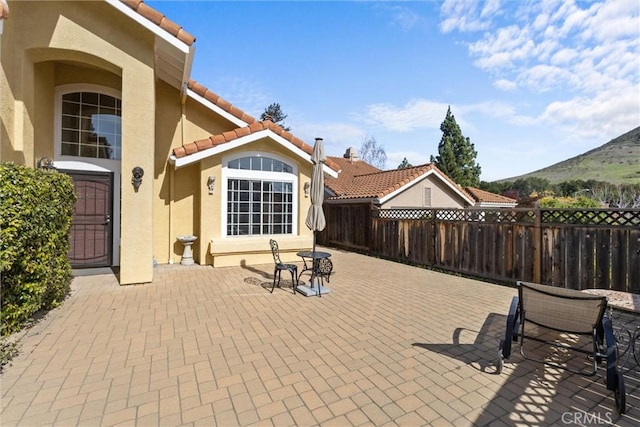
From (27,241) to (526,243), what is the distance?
1182 centimetres

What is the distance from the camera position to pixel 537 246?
351 inches

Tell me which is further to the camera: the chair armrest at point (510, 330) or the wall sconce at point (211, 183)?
the wall sconce at point (211, 183)

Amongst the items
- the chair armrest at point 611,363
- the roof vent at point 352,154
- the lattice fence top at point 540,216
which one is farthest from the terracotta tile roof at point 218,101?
the roof vent at point 352,154

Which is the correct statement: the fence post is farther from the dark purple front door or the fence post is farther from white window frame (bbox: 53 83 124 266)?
the dark purple front door

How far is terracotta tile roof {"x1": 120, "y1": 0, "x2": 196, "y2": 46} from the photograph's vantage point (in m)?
7.76

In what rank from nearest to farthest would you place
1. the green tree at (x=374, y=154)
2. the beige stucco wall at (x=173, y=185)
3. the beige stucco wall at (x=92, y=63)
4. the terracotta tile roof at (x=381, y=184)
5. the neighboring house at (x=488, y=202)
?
1. the beige stucco wall at (x=92, y=63)
2. the beige stucco wall at (x=173, y=185)
3. the terracotta tile roof at (x=381, y=184)
4. the neighboring house at (x=488, y=202)
5. the green tree at (x=374, y=154)

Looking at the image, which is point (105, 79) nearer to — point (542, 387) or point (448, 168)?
point (542, 387)

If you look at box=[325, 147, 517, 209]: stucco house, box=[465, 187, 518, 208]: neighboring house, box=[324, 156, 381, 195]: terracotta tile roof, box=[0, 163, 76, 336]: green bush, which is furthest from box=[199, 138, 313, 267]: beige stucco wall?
box=[465, 187, 518, 208]: neighboring house

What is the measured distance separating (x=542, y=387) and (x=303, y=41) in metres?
14.5

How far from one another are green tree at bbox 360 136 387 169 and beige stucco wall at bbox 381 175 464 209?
1161 inches

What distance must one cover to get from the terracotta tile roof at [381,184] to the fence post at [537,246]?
24.2 ft

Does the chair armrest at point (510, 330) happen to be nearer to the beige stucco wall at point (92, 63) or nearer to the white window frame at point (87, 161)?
the beige stucco wall at point (92, 63)

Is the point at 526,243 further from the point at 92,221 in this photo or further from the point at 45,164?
the point at 45,164

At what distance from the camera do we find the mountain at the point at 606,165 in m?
50.3
